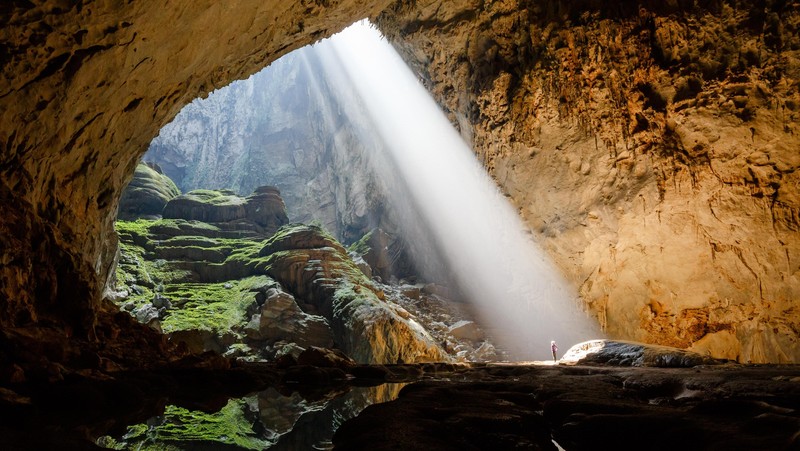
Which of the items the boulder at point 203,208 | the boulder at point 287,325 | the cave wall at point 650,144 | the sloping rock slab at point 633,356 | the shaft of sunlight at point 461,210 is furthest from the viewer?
the boulder at point 203,208

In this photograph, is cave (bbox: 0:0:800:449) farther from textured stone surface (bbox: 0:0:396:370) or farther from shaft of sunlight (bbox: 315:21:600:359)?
shaft of sunlight (bbox: 315:21:600:359)

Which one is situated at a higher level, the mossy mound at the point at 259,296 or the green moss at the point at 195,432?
the mossy mound at the point at 259,296

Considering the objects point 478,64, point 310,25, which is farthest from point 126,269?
point 478,64

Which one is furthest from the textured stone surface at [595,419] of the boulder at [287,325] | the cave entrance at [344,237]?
the boulder at [287,325]

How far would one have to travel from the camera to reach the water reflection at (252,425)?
3.54 m

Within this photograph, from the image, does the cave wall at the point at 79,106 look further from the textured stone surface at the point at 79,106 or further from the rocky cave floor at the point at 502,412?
the rocky cave floor at the point at 502,412

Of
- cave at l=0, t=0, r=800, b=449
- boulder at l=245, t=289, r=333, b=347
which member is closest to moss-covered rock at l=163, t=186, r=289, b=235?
boulder at l=245, t=289, r=333, b=347

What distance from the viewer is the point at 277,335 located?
26.2 meters

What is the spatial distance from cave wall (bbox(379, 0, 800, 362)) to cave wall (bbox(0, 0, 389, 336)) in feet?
25.7

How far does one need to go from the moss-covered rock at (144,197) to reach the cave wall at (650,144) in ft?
126

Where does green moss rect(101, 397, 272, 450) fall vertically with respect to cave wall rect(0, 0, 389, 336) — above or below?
below

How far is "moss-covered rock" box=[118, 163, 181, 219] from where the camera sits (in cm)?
4356

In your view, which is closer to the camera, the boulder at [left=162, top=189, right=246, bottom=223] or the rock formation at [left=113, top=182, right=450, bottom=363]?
the rock formation at [left=113, top=182, right=450, bottom=363]

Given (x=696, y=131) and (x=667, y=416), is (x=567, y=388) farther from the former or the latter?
(x=696, y=131)
